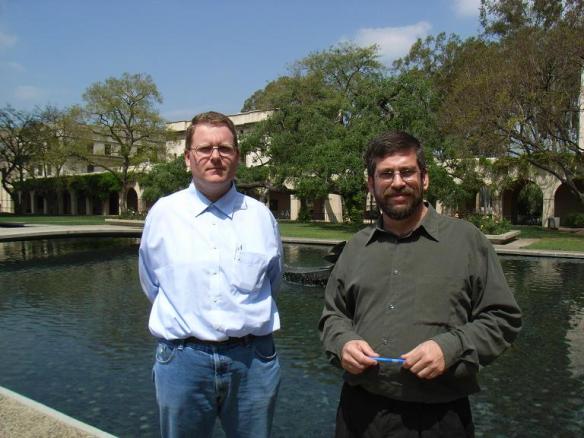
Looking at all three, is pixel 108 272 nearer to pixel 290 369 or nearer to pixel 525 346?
pixel 290 369

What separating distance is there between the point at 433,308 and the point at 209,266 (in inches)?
33.8

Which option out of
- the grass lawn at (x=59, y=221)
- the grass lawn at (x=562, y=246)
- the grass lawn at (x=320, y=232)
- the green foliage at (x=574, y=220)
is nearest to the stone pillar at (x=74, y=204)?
the grass lawn at (x=59, y=221)

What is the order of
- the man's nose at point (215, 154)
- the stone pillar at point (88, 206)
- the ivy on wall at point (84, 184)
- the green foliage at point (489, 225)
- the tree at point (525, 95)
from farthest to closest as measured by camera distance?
1. the stone pillar at point (88, 206)
2. the ivy on wall at point (84, 184)
3. the tree at point (525, 95)
4. the green foliage at point (489, 225)
5. the man's nose at point (215, 154)

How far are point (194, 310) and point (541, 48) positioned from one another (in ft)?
69.4

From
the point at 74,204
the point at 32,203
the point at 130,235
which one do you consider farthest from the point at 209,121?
the point at 32,203

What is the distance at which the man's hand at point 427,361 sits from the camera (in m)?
1.62

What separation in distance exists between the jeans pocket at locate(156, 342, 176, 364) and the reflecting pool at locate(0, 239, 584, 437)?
188cm

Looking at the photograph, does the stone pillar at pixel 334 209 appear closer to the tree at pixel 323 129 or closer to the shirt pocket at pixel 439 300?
the tree at pixel 323 129

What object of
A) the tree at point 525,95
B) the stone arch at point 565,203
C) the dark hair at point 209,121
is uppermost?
the tree at point 525,95

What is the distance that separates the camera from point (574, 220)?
27.3 m

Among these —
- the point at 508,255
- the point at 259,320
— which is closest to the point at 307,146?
the point at 508,255

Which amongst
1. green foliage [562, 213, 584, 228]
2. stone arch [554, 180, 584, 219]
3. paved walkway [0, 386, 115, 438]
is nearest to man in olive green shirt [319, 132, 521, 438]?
paved walkway [0, 386, 115, 438]

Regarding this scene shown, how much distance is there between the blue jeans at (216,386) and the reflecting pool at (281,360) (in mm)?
1704

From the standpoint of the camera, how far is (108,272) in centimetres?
1154
